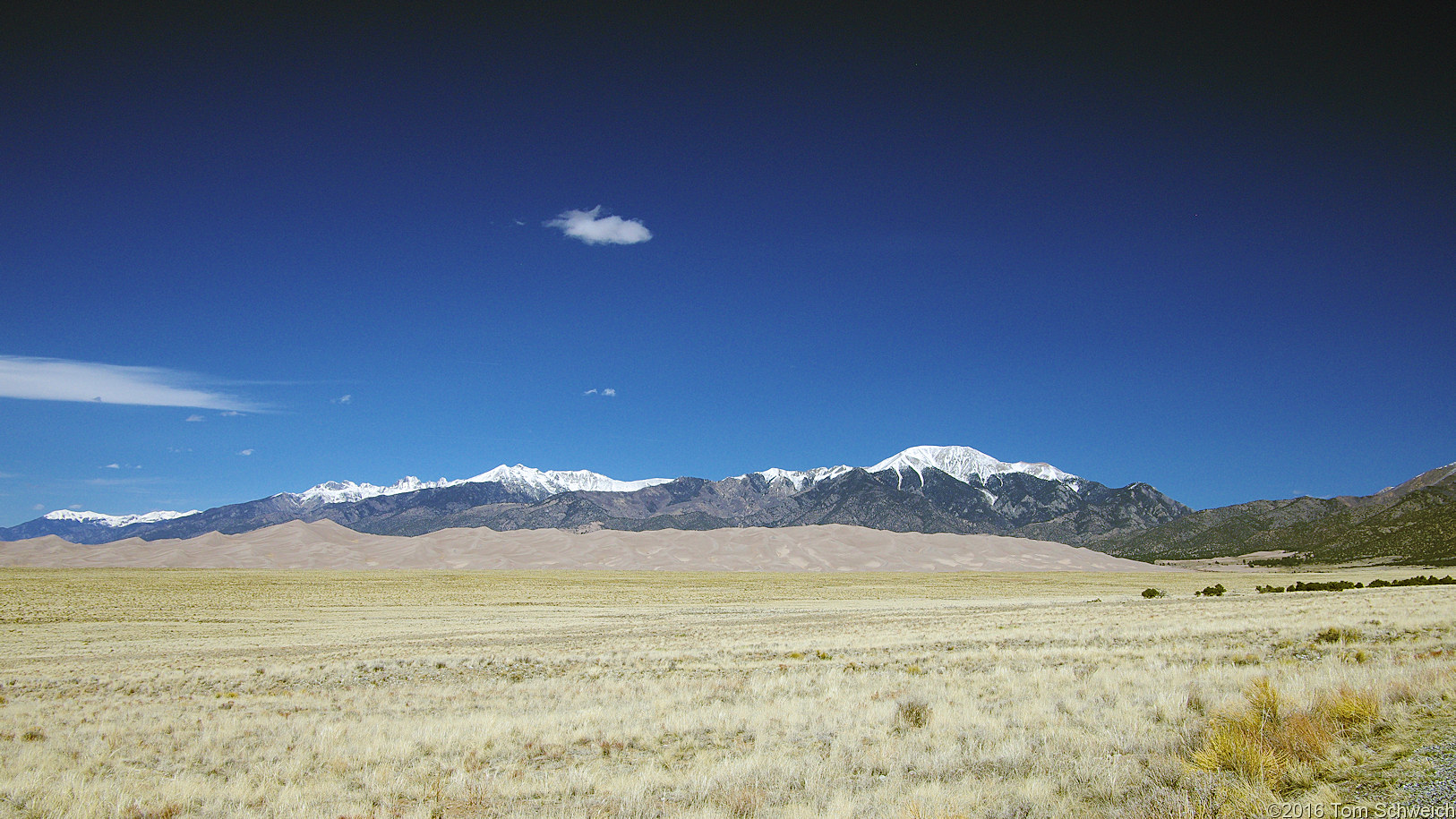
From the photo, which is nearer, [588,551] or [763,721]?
[763,721]

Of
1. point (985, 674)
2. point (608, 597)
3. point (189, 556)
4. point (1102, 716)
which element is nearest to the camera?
point (1102, 716)

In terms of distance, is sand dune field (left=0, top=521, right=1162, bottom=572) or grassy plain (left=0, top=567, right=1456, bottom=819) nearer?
grassy plain (left=0, top=567, right=1456, bottom=819)

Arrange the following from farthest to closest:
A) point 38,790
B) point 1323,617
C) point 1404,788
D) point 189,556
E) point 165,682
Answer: point 189,556 → point 1323,617 → point 165,682 → point 38,790 → point 1404,788

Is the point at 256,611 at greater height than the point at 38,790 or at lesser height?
lesser

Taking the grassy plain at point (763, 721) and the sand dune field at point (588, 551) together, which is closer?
the grassy plain at point (763, 721)

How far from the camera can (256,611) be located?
52.8m

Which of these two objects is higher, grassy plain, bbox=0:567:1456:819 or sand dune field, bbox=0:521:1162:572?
grassy plain, bbox=0:567:1456:819

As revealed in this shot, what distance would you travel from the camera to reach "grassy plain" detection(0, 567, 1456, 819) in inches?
297

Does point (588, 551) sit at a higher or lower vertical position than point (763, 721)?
lower

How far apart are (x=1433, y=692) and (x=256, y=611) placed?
6109cm

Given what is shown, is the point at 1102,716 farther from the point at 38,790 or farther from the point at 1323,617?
the point at 1323,617

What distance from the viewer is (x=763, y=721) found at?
12.5 m

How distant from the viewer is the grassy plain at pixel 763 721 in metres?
7.55

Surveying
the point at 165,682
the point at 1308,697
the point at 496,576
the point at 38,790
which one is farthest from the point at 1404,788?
the point at 496,576
